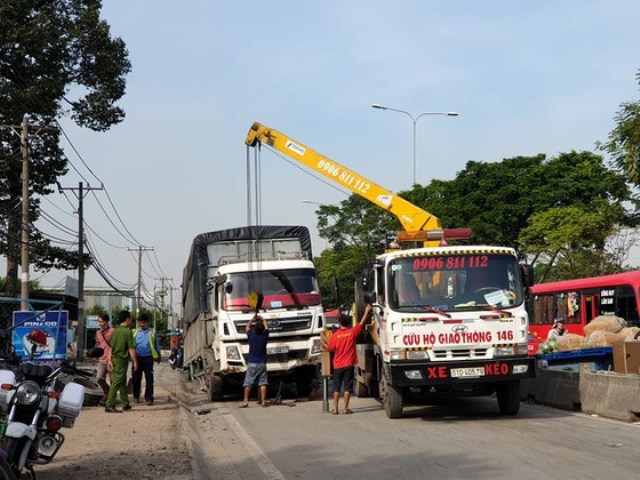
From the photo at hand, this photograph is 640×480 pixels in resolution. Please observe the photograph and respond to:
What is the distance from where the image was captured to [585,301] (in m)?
27.4

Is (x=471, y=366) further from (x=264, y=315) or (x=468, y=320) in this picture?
(x=264, y=315)

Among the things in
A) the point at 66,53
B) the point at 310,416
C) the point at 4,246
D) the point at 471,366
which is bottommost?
the point at 310,416

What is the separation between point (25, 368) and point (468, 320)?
7104 millimetres

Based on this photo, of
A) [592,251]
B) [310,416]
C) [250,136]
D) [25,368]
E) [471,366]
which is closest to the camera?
[25,368]

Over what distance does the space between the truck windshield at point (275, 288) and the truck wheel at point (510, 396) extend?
5551 millimetres

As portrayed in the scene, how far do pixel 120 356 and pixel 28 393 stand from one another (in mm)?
8445

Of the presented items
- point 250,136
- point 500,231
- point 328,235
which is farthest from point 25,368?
point 328,235

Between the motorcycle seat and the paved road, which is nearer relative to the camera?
the motorcycle seat

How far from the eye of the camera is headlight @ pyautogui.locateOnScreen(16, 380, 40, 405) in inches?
282

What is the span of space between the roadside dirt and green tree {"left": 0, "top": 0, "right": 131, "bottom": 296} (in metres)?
19.4

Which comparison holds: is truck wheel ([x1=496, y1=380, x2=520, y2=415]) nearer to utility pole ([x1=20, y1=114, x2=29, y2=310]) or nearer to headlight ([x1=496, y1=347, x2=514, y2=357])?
headlight ([x1=496, y1=347, x2=514, y2=357])

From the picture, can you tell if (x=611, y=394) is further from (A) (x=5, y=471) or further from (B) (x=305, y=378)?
(A) (x=5, y=471)

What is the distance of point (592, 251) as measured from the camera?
44.0m

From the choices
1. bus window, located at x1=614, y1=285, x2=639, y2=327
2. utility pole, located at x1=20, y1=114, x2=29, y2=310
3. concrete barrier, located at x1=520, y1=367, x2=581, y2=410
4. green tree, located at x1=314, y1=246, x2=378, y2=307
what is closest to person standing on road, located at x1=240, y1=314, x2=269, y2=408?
→ concrete barrier, located at x1=520, y1=367, x2=581, y2=410
